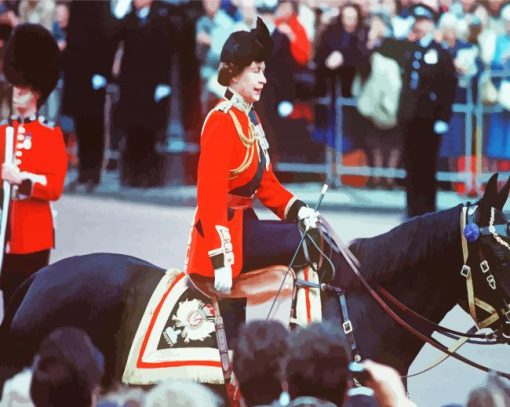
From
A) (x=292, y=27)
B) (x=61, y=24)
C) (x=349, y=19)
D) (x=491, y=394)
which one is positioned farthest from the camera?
(x=349, y=19)

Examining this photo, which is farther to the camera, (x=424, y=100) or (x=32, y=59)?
(x=424, y=100)

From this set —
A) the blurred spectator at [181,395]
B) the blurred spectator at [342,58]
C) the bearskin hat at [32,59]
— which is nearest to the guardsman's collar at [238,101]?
the blurred spectator at [181,395]

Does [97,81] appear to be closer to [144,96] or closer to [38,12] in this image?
[144,96]

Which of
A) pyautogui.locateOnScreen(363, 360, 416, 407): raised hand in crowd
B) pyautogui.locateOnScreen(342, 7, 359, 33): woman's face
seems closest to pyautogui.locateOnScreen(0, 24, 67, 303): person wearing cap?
pyautogui.locateOnScreen(363, 360, 416, 407): raised hand in crowd

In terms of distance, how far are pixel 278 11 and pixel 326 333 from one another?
78.3 inches

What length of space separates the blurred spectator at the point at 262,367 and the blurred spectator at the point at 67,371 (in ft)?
1.61

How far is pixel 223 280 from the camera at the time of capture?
3416 millimetres

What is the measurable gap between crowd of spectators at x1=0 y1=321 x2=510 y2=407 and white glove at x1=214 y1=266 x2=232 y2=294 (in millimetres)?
151

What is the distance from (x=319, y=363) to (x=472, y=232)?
63 cm

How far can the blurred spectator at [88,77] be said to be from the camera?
480cm

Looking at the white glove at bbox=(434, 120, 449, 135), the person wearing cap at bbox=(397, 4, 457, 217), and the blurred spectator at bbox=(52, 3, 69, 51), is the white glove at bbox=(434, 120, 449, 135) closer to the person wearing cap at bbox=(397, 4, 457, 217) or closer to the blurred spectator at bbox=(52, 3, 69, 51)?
the person wearing cap at bbox=(397, 4, 457, 217)

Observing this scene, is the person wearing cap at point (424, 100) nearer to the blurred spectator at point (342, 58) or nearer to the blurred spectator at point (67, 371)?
the blurred spectator at point (342, 58)

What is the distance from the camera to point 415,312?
3352 mm

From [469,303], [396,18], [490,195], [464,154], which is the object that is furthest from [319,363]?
[464,154]
